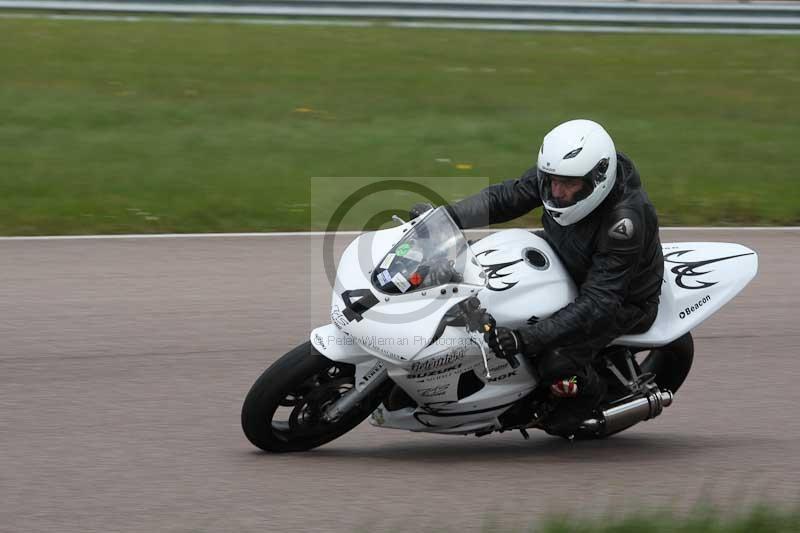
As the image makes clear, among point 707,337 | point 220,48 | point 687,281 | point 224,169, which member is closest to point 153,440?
point 687,281

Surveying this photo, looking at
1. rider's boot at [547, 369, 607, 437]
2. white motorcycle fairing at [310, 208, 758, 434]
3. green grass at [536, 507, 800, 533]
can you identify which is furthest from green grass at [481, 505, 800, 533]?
rider's boot at [547, 369, 607, 437]

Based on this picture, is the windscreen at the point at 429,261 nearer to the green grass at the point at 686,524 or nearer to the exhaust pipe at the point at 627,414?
the exhaust pipe at the point at 627,414

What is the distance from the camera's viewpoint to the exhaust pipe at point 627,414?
19.3 ft

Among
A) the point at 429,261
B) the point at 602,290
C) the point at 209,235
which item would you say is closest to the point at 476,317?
the point at 429,261

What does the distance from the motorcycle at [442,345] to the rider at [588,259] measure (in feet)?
0.34

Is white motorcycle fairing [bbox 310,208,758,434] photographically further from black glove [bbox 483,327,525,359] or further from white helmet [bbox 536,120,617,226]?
white helmet [bbox 536,120,617,226]

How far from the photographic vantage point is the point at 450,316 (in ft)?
17.3

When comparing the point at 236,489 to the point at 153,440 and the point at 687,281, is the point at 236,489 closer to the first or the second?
the point at 153,440

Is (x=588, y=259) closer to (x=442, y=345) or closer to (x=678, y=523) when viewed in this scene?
(x=442, y=345)

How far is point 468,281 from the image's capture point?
210 inches

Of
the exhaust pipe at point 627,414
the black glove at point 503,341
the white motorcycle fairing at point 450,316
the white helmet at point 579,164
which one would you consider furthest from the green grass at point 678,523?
the white helmet at point 579,164

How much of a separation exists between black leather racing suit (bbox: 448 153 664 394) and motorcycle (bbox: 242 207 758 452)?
0.10m

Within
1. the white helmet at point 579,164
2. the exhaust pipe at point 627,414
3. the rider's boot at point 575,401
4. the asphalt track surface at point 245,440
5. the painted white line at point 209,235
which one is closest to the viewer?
the asphalt track surface at point 245,440

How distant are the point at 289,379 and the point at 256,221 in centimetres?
540
